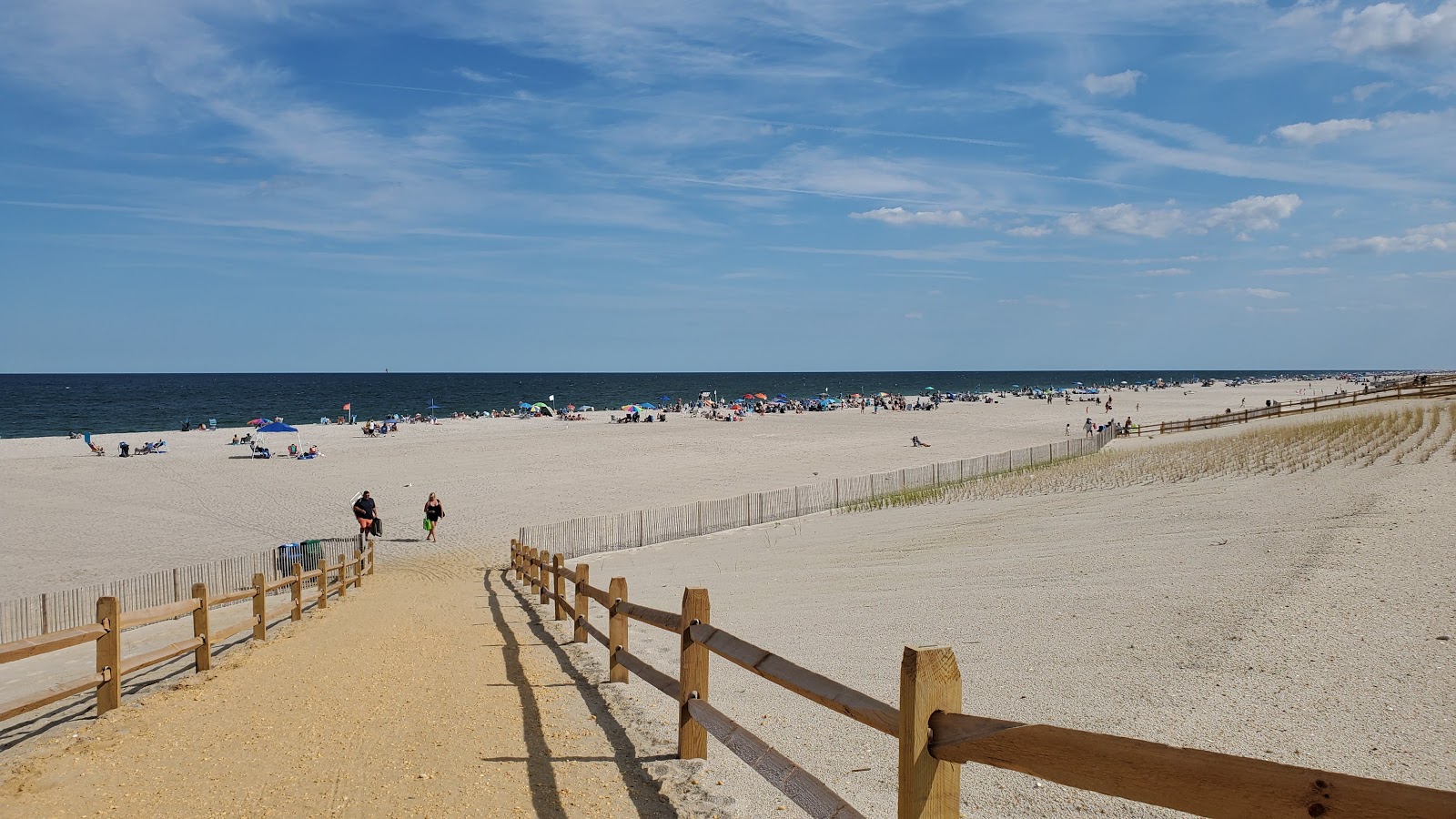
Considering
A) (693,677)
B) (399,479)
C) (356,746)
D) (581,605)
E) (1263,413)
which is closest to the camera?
(693,677)

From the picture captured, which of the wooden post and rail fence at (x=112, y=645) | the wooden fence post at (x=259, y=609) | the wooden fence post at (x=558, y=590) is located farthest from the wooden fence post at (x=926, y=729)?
the wooden fence post at (x=259, y=609)

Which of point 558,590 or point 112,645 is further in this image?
point 558,590

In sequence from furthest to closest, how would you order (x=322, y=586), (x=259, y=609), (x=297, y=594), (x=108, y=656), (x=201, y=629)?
(x=322, y=586) < (x=297, y=594) < (x=259, y=609) < (x=201, y=629) < (x=108, y=656)

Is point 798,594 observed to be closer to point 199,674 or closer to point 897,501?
point 199,674

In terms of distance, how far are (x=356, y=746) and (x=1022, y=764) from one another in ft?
18.4

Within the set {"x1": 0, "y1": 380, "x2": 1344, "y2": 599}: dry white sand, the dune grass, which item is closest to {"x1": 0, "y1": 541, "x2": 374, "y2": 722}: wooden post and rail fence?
{"x1": 0, "y1": 380, "x2": 1344, "y2": 599}: dry white sand

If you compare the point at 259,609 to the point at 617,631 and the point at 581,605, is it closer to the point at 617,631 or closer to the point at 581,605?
the point at 581,605

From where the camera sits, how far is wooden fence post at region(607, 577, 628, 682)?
28.2ft

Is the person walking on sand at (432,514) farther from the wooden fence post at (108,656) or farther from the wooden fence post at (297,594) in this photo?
the wooden fence post at (108,656)

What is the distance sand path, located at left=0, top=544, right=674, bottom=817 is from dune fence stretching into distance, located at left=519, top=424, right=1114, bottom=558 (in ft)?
39.6

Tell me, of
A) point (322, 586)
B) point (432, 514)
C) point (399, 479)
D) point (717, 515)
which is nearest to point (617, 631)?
point (322, 586)

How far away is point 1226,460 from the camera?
24.4m

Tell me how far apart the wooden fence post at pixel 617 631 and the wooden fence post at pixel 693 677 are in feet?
7.44

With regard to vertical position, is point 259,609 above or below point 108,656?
below
